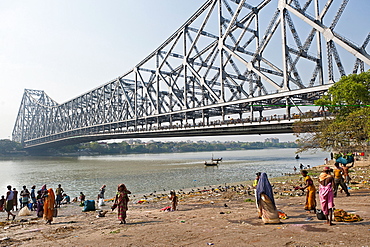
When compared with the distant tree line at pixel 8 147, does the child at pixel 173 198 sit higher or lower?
lower

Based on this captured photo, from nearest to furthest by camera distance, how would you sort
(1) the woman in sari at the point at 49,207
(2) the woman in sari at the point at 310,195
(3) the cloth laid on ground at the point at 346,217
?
(3) the cloth laid on ground at the point at 346,217 < (2) the woman in sari at the point at 310,195 < (1) the woman in sari at the point at 49,207

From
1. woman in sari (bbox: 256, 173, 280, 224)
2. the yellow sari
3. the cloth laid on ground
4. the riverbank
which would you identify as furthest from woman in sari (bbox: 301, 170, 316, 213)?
woman in sari (bbox: 256, 173, 280, 224)

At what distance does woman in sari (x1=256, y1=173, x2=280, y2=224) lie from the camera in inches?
301

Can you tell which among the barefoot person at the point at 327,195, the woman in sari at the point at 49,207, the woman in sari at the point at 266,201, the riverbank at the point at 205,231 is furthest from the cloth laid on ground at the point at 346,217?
the woman in sari at the point at 49,207

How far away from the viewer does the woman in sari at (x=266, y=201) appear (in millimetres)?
7652

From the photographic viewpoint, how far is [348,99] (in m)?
24.1

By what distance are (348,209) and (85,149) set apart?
424ft

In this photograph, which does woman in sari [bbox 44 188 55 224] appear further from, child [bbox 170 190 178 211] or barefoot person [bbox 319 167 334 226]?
barefoot person [bbox 319 167 334 226]

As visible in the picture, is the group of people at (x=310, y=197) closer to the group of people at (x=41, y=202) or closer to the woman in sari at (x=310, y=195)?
the woman in sari at (x=310, y=195)

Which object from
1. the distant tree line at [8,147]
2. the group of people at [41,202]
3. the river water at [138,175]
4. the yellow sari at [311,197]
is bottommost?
the river water at [138,175]

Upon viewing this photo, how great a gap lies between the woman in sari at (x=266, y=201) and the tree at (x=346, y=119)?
16.3m

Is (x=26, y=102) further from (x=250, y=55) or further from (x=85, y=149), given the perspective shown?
(x=250, y=55)

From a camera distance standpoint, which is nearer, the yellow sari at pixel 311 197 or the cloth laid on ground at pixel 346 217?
the cloth laid on ground at pixel 346 217

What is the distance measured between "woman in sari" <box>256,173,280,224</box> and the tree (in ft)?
53.4
